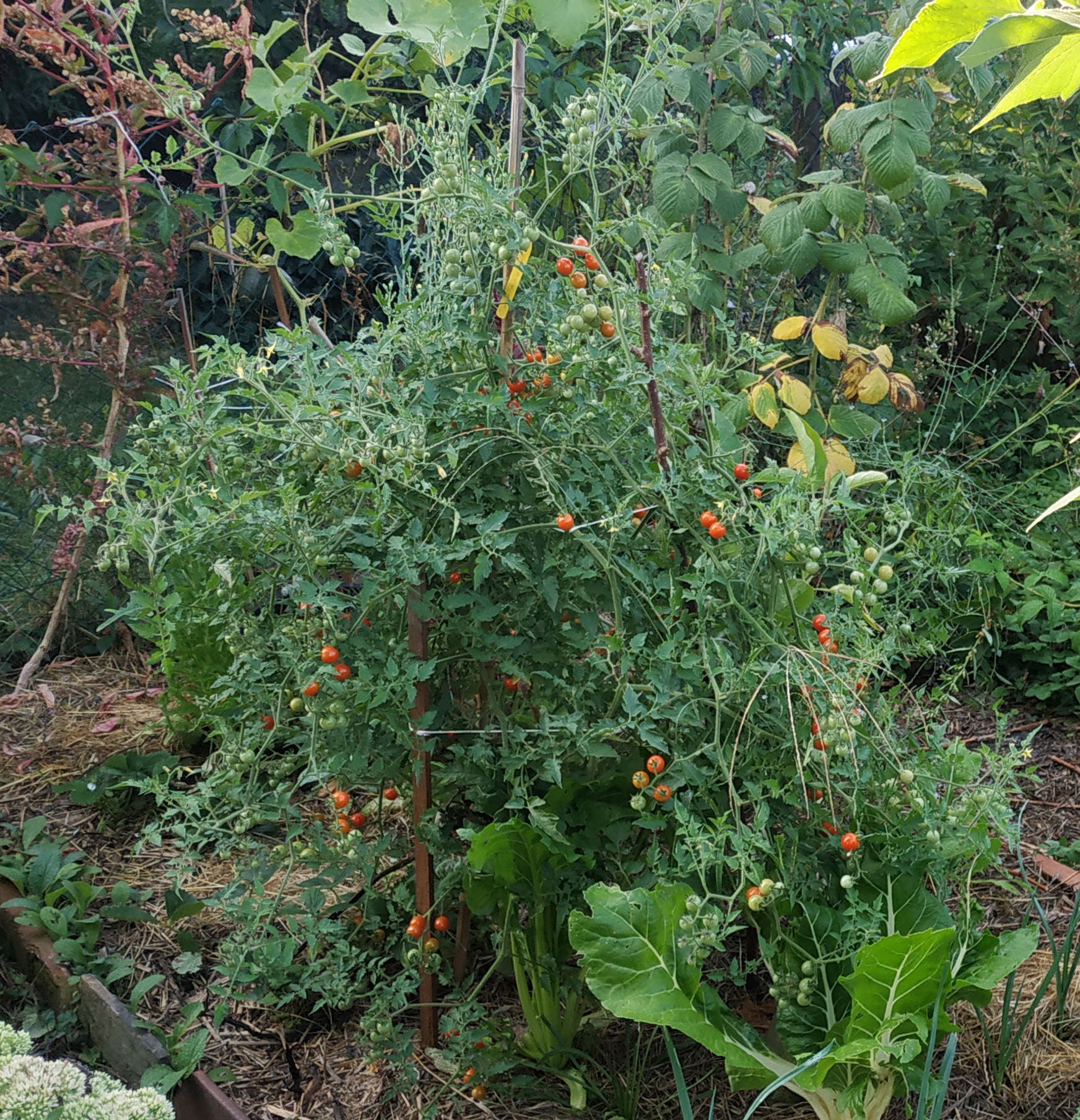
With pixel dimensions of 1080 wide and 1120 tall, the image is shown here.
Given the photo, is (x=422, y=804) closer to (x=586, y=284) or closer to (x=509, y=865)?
(x=509, y=865)

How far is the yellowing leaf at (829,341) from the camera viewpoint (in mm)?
3023

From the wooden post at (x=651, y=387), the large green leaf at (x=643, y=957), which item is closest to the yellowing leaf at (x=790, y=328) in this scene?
the wooden post at (x=651, y=387)

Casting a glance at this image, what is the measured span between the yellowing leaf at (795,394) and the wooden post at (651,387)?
1.38 metres

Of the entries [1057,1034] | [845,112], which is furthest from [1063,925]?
[845,112]

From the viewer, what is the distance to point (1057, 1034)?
187 cm

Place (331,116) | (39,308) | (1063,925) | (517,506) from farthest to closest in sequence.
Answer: (39,308) → (331,116) → (1063,925) → (517,506)

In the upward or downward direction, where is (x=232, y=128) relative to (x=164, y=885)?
upward

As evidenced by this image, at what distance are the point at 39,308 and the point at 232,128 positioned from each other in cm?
122

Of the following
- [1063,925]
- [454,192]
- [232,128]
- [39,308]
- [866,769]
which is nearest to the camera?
[454,192]

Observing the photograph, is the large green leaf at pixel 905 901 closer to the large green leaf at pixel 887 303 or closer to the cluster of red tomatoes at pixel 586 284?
the cluster of red tomatoes at pixel 586 284

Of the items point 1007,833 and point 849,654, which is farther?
point 849,654

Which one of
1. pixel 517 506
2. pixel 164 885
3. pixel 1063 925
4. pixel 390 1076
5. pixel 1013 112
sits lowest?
pixel 164 885

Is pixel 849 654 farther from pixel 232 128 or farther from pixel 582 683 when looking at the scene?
pixel 232 128

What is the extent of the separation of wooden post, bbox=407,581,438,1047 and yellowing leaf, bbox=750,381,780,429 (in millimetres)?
1474
